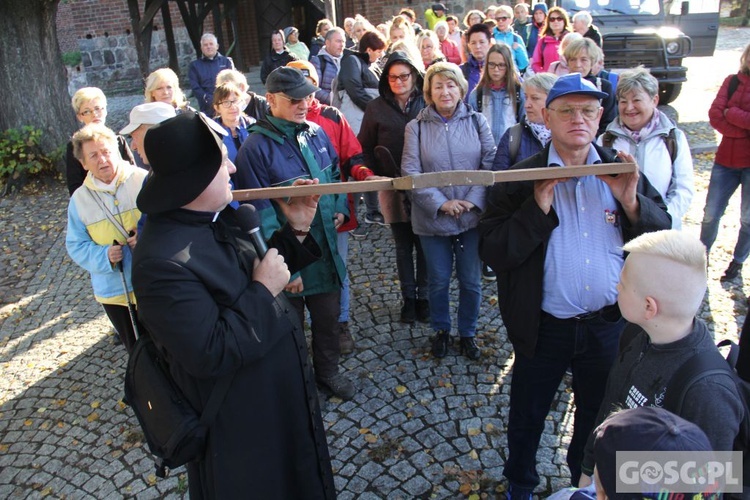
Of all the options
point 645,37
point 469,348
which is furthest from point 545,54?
point 469,348

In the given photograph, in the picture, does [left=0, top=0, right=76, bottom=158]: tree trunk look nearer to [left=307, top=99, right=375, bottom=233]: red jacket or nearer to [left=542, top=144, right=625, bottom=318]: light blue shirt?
[left=307, top=99, right=375, bottom=233]: red jacket

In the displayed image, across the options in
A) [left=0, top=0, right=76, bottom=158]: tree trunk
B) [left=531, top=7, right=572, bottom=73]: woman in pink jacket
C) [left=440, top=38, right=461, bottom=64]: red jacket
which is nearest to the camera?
[left=531, top=7, right=572, bottom=73]: woman in pink jacket

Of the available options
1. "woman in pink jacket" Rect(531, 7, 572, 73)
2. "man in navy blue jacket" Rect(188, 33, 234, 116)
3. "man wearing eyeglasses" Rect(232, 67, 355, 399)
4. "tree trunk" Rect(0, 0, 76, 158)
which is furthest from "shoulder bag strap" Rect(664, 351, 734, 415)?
"tree trunk" Rect(0, 0, 76, 158)

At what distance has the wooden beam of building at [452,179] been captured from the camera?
226 centimetres

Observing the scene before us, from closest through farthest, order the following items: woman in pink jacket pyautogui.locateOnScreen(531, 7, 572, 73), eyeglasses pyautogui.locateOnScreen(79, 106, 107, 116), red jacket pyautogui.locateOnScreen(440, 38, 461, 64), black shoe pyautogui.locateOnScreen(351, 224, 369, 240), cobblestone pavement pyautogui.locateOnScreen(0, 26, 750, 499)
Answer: cobblestone pavement pyautogui.locateOnScreen(0, 26, 750, 499), eyeglasses pyautogui.locateOnScreen(79, 106, 107, 116), black shoe pyautogui.locateOnScreen(351, 224, 369, 240), woman in pink jacket pyautogui.locateOnScreen(531, 7, 572, 73), red jacket pyautogui.locateOnScreen(440, 38, 461, 64)

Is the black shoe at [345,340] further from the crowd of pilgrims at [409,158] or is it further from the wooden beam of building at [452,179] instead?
the wooden beam of building at [452,179]

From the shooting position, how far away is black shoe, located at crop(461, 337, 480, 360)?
4.32 metres

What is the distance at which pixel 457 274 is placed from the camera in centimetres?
429

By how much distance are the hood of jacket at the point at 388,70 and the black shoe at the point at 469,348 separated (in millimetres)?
1962

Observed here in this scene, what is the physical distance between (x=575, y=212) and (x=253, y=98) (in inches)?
170

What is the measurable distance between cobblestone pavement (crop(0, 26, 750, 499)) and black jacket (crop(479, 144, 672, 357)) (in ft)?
3.50

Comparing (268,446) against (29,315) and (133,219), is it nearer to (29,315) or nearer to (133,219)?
(133,219)

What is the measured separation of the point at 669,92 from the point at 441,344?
30.1ft

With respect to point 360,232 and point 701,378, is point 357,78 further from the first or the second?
point 701,378
